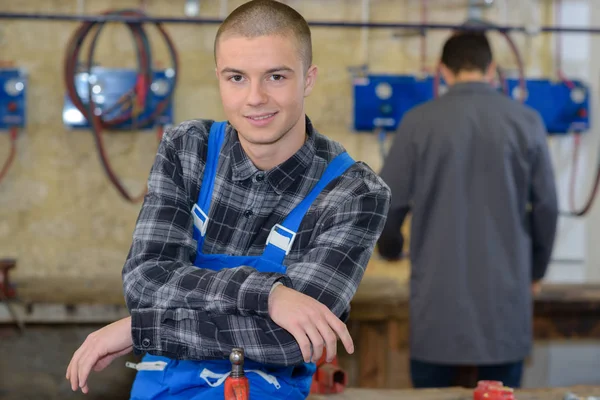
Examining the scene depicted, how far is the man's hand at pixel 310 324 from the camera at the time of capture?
1.38 metres

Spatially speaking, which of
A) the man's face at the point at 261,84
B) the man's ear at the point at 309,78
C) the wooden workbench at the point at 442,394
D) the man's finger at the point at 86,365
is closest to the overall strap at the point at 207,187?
the man's face at the point at 261,84

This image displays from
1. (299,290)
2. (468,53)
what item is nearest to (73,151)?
(468,53)

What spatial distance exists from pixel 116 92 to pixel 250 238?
9.13 feet

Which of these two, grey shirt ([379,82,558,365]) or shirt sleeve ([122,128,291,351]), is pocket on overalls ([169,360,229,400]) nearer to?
shirt sleeve ([122,128,291,351])

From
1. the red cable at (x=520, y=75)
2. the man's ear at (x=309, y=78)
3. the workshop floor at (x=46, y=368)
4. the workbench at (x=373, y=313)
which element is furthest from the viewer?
the red cable at (x=520, y=75)

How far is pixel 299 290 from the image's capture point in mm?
1522

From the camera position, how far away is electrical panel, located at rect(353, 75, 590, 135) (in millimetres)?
4324

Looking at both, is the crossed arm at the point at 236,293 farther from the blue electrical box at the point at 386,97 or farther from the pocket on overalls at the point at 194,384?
the blue electrical box at the point at 386,97

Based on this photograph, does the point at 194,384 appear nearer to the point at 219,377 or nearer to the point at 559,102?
the point at 219,377

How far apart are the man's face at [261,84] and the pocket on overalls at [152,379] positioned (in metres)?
0.47

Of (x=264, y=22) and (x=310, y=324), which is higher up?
(x=264, y=22)

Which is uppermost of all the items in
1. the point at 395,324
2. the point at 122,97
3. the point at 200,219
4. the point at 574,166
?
the point at 122,97

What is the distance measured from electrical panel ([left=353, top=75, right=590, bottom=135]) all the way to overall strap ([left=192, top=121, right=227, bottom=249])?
2695mm

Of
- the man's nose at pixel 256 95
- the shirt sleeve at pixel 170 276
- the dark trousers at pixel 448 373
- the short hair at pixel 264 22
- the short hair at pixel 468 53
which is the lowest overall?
the dark trousers at pixel 448 373
